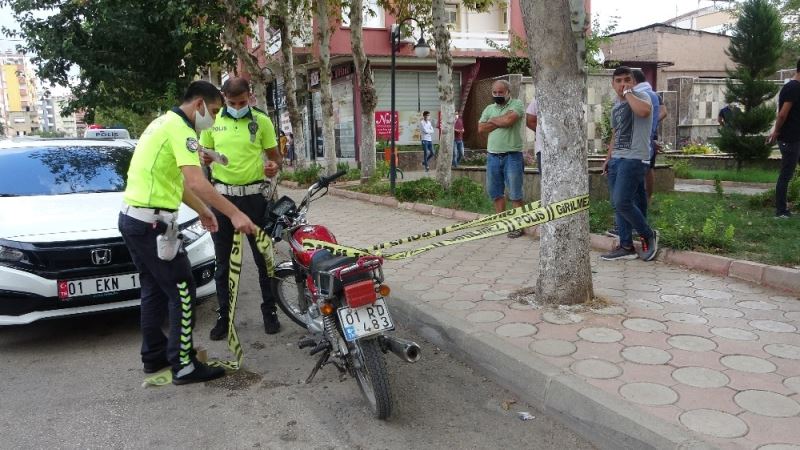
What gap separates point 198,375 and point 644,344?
2808mm

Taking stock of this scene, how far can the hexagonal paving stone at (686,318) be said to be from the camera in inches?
157

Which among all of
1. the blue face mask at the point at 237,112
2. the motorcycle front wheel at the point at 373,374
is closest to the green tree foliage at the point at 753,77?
the blue face mask at the point at 237,112

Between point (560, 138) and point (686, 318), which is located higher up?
point (560, 138)

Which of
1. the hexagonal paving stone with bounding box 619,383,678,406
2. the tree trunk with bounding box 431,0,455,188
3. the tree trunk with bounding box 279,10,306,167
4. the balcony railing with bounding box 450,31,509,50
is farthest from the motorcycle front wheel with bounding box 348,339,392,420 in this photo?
the balcony railing with bounding box 450,31,509,50

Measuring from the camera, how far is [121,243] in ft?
13.9

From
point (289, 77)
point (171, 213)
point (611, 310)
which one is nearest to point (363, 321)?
point (171, 213)

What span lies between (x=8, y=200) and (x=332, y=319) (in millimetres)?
3247

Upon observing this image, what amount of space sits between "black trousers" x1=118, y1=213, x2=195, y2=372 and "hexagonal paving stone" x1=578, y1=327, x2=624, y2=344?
2531 mm

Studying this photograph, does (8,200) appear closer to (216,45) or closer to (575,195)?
(575,195)

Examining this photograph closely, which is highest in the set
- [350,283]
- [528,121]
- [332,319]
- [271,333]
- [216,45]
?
[216,45]

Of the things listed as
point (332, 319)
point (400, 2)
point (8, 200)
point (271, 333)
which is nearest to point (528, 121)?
point (271, 333)

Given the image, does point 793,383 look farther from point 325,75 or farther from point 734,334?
point 325,75

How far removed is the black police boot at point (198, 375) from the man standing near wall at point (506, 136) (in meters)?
4.21

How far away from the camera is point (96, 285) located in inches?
164
